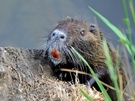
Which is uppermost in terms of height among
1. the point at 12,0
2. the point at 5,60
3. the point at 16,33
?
the point at 12,0

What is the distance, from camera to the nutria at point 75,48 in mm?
4934

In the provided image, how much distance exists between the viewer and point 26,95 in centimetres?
424

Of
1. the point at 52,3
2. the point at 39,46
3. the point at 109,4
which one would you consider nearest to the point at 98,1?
the point at 109,4

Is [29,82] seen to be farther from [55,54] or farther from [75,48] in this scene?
[75,48]

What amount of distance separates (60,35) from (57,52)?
16 centimetres

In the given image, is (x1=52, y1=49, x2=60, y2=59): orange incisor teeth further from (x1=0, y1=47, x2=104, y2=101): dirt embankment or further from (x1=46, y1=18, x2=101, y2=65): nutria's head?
(x1=0, y1=47, x2=104, y2=101): dirt embankment

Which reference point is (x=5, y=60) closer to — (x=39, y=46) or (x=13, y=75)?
(x=13, y=75)

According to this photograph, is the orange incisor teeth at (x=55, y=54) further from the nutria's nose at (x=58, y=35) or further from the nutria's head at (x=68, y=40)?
the nutria's nose at (x=58, y=35)

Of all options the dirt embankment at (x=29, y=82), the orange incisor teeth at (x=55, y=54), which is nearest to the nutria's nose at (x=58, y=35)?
the orange incisor teeth at (x=55, y=54)

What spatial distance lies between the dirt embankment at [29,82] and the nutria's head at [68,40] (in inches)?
6.5

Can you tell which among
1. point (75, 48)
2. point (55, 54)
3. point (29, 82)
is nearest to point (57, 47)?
point (55, 54)

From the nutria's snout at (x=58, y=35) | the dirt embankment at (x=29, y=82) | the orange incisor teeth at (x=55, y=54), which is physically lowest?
the dirt embankment at (x=29, y=82)

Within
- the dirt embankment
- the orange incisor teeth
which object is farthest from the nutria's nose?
the dirt embankment

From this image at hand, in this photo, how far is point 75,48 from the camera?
16.7ft
